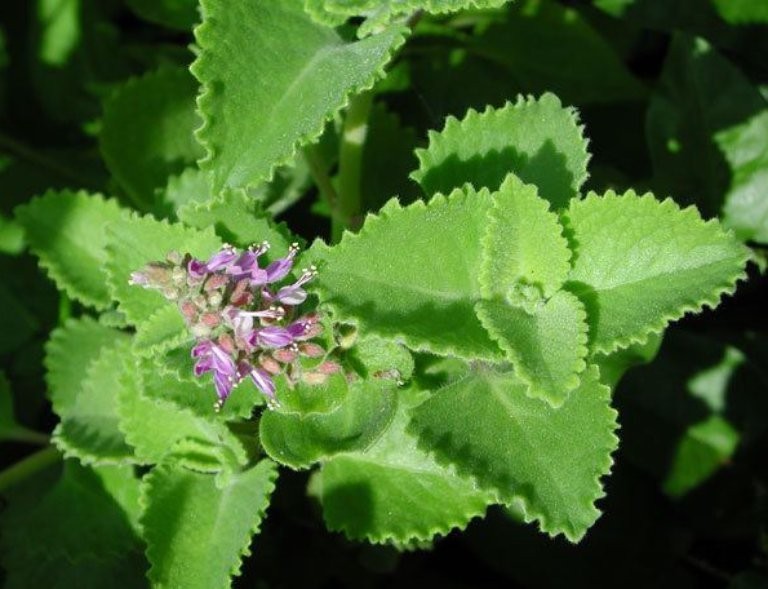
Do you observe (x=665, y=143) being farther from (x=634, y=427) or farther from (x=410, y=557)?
(x=410, y=557)

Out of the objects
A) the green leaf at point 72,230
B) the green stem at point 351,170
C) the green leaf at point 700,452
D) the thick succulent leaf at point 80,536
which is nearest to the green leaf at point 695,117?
the green leaf at point 700,452

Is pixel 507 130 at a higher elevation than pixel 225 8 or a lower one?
Answer: lower

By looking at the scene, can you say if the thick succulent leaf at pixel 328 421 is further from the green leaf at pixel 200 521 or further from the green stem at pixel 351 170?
the green stem at pixel 351 170

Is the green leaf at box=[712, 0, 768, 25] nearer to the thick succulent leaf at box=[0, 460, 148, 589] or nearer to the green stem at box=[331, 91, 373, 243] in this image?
the green stem at box=[331, 91, 373, 243]

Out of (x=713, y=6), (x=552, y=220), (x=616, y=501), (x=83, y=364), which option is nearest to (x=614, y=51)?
(x=713, y=6)

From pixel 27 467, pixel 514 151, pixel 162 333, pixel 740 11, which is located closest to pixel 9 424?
pixel 27 467

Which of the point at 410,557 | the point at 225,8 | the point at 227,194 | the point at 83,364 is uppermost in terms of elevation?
the point at 225,8

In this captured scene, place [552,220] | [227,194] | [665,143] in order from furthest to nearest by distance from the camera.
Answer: [665,143] → [227,194] → [552,220]
